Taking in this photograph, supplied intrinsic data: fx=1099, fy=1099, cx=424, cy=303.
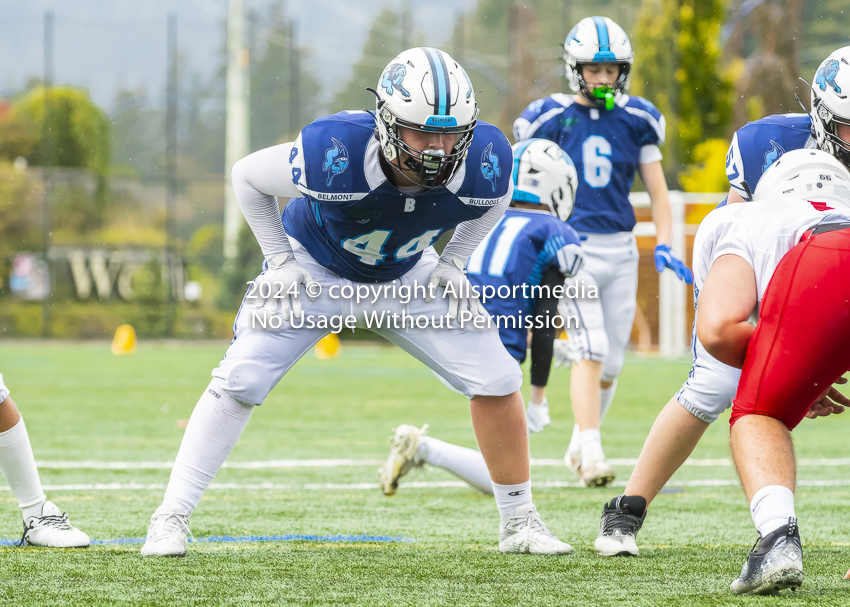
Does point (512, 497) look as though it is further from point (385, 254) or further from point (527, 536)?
point (385, 254)

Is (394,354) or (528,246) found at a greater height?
(528,246)

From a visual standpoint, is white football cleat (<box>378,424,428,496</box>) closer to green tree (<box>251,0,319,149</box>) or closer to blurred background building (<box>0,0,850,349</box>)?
blurred background building (<box>0,0,850,349</box>)

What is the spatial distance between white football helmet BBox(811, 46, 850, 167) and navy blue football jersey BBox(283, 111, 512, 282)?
98 cm

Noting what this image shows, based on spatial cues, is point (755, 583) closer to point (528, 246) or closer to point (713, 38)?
point (528, 246)

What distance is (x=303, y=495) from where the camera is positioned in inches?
196

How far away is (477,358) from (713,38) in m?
23.3

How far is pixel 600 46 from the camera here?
5527mm

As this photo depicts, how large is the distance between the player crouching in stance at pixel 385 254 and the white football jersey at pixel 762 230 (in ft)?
2.59

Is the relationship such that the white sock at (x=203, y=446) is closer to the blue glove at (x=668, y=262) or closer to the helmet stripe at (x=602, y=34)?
the blue glove at (x=668, y=262)

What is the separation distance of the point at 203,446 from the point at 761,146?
81.1 inches

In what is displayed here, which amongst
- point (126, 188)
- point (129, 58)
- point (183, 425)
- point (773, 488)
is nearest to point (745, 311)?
point (773, 488)

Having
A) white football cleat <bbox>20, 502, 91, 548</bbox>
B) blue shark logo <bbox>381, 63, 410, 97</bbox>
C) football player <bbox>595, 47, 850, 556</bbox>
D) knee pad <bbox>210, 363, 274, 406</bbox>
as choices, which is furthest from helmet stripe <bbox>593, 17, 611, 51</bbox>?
white football cleat <bbox>20, 502, 91, 548</bbox>

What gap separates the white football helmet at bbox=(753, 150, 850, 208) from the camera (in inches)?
113

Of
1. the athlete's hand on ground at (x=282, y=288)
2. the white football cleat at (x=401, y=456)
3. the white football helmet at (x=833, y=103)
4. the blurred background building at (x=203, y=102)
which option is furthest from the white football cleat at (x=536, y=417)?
the blurred background building at (x=203, y=102)
